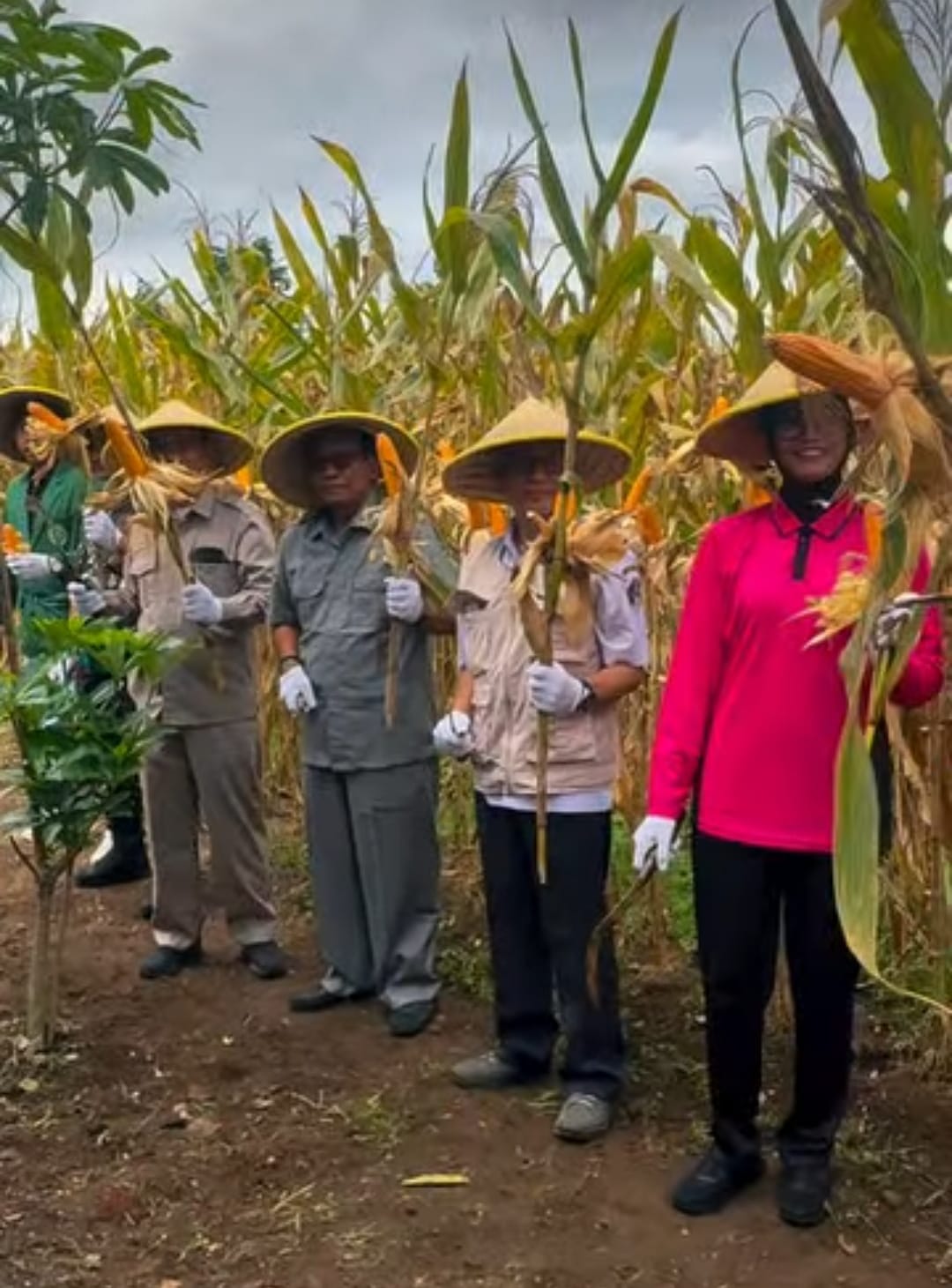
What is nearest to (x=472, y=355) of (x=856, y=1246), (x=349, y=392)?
(x=349, y=392)

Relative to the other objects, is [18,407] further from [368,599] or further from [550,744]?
[550,744]

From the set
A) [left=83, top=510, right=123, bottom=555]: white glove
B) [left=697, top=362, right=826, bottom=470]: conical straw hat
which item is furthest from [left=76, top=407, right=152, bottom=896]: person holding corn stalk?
[left=697, top=362, right=826, bottom=470]: conical straw hat

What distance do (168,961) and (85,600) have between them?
971 mm

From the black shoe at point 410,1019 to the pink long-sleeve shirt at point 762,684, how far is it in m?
1.12

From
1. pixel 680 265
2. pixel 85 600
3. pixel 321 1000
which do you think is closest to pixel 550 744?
pixel 680 265

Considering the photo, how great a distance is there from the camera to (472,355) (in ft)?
13.8

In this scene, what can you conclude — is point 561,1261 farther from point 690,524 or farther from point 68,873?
point 690,524

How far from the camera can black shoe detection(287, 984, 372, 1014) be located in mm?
3562

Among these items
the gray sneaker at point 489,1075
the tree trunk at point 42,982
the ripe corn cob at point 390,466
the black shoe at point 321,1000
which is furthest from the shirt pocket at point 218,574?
the gray sneaker at point 489,1075

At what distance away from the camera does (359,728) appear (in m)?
3.43

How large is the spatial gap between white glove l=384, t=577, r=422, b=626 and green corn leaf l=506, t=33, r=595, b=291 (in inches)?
39.6

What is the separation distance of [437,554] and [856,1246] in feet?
5.55

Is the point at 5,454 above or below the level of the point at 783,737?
above

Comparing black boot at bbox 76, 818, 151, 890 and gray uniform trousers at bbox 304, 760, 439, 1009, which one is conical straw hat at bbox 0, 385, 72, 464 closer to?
black boot at bbox 76, 818, 151, 890
